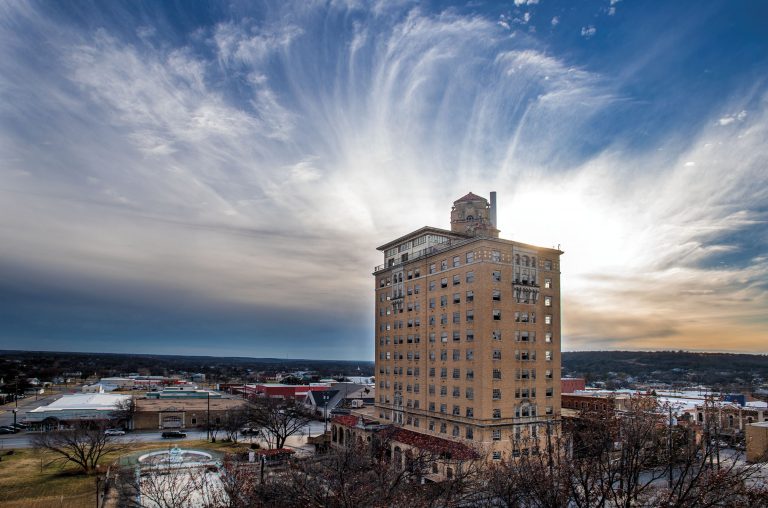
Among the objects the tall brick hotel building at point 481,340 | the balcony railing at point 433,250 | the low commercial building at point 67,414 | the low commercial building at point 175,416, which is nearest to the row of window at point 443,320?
the tall brick hotel building at point 481,340

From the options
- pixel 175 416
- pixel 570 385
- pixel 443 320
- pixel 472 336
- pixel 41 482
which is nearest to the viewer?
pixel 41 482

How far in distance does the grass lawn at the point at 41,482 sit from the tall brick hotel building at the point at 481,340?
41379 mm

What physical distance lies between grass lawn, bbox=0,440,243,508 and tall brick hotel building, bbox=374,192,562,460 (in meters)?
41.4

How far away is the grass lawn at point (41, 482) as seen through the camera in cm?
5328

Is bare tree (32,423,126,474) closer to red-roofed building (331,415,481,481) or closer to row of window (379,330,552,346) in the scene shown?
red-roofed building (331,415,481,481)

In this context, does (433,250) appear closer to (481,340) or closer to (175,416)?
(481,340)

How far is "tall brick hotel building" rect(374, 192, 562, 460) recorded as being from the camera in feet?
209

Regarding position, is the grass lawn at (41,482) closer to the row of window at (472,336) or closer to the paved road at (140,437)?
the paved road at (140,437)

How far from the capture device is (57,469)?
67.4 metres

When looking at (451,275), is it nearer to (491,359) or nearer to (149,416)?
(491,359)

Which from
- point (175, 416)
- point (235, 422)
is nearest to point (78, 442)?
point (235, 422)

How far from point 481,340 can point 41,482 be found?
53.7 meters

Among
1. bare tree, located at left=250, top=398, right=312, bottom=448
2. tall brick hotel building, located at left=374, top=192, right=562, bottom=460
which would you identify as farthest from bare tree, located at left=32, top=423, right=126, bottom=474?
tall brick hotel building, located at left=374, top=192, right=562, bottom=460

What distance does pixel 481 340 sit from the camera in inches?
2516
